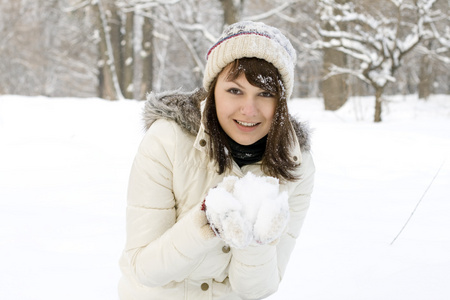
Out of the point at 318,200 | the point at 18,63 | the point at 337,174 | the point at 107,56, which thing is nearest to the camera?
the point at 318,200

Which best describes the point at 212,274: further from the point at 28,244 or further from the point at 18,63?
the point at 18,63

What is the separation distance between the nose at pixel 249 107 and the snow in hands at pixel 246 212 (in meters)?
0.35

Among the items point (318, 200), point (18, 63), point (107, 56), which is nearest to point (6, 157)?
point (318, 200)

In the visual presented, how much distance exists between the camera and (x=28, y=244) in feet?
10.6

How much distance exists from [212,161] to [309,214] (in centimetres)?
261

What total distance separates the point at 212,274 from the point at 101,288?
127 centimetres

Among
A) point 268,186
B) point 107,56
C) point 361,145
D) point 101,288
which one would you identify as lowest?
point 101,288

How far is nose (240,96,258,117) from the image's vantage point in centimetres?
164

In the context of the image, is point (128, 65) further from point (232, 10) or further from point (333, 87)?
point (333, 87)

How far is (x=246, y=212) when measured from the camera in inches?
53.0

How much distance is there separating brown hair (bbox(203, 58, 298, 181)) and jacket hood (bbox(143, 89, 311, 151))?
0.25ft

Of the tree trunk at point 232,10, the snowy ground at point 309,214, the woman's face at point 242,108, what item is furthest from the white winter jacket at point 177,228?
the tree trunk at point 232,10

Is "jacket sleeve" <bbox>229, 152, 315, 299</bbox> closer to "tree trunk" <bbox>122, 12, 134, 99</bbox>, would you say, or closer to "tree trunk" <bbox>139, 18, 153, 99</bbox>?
"tree trunk" <bbox>139, 18, 153, 99</bbox>

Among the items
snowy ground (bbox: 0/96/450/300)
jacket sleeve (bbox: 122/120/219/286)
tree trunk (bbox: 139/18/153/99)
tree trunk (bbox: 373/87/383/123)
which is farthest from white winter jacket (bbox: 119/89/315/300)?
tree trunk (bbox: 139/18/153/99)
